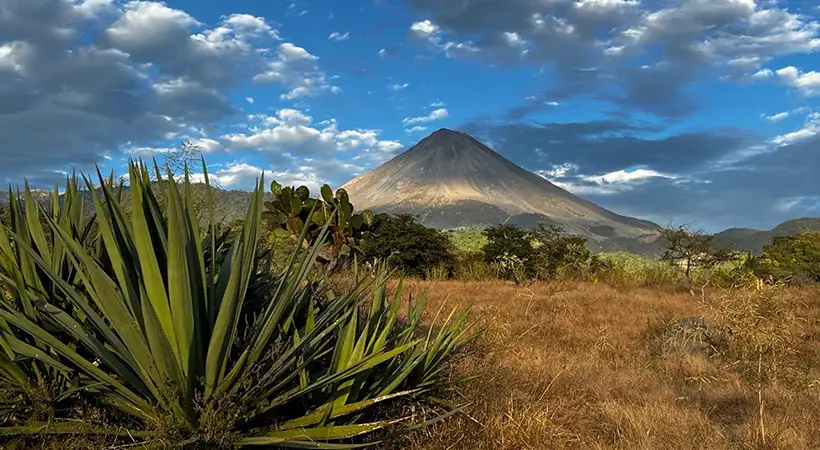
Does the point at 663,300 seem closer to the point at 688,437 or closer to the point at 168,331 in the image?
the point at 688,437

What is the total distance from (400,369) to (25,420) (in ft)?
6.88

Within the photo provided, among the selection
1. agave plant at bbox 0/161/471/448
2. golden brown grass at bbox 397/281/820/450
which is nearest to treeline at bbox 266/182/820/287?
golden brown grass at bbox 397/281/820/450

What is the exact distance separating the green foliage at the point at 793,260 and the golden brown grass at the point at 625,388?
1059 cm

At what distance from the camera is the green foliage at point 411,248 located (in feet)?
70.6

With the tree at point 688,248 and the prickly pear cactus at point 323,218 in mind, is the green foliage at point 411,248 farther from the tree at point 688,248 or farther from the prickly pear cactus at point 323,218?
the tree at point 688,248

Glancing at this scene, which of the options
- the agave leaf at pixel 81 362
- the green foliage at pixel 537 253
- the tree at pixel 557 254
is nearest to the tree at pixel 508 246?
the green foliage at pixel 537 253

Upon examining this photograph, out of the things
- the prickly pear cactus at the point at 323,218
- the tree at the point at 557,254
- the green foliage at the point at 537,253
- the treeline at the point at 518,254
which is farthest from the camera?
the green foliage at the point at 537,253

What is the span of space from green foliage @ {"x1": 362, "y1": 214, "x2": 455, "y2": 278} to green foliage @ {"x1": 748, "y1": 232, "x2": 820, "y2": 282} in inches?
433

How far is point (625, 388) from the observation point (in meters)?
5.61

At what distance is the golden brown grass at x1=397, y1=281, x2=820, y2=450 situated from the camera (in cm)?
400

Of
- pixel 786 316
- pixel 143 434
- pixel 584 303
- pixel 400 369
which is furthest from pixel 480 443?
pixel 584 303

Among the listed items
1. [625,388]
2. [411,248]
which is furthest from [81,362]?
[411,248]

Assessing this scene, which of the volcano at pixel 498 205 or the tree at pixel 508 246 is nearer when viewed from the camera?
the tree at pixel 508 246

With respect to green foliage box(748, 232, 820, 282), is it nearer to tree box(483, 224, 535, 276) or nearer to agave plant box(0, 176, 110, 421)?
tree box(483, 224, 535, 276)
